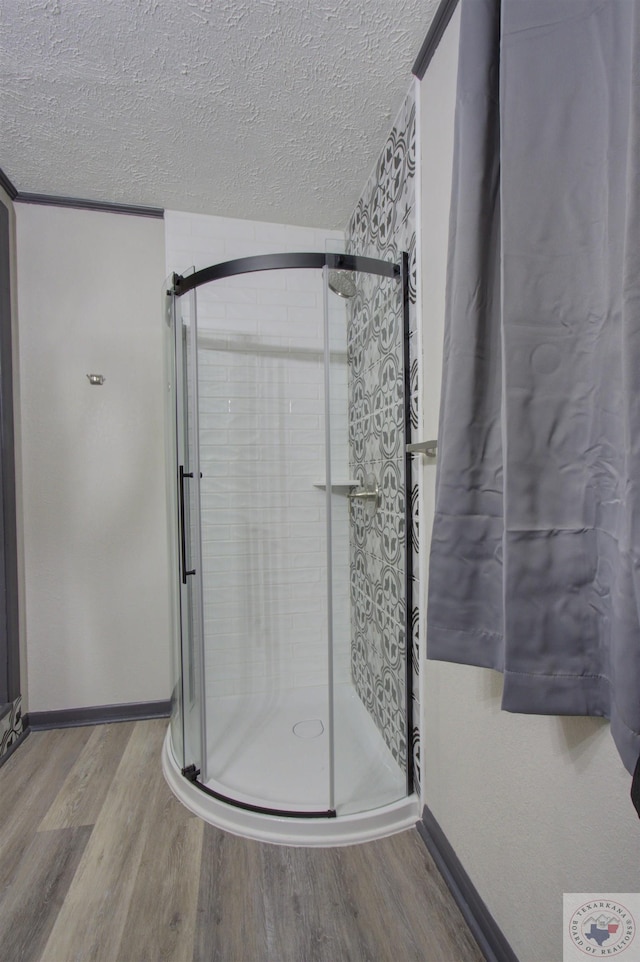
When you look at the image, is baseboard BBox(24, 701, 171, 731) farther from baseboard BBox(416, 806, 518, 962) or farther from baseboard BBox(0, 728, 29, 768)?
baseboard BBox(416, 806, 518, 962)

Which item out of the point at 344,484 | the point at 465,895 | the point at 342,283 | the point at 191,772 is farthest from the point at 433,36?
the point at 191,772

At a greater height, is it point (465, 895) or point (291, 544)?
point (291, 544)

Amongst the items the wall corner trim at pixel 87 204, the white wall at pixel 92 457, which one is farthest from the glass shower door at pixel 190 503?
the wall corner trim at pixel 87 204

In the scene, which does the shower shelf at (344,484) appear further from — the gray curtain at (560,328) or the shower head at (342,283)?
the gray curtain at (560,328)

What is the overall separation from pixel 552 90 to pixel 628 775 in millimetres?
1058

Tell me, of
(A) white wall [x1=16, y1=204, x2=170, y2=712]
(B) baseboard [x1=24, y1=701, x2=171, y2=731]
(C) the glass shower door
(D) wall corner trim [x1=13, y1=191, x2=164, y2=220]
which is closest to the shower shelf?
(C) the glass shower door

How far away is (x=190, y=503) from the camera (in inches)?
63.4

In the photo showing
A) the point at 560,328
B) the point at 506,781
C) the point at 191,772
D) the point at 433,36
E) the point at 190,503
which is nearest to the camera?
the point at 560,328

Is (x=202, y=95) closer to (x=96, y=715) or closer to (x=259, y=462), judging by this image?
(x=259, y=462)

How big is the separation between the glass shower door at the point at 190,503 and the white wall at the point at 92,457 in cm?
49

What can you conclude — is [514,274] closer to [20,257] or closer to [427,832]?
[427,832]

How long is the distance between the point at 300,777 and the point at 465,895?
2.00 ft

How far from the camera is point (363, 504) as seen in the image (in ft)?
5.04

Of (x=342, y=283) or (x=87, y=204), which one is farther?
(x=87, y=204)
